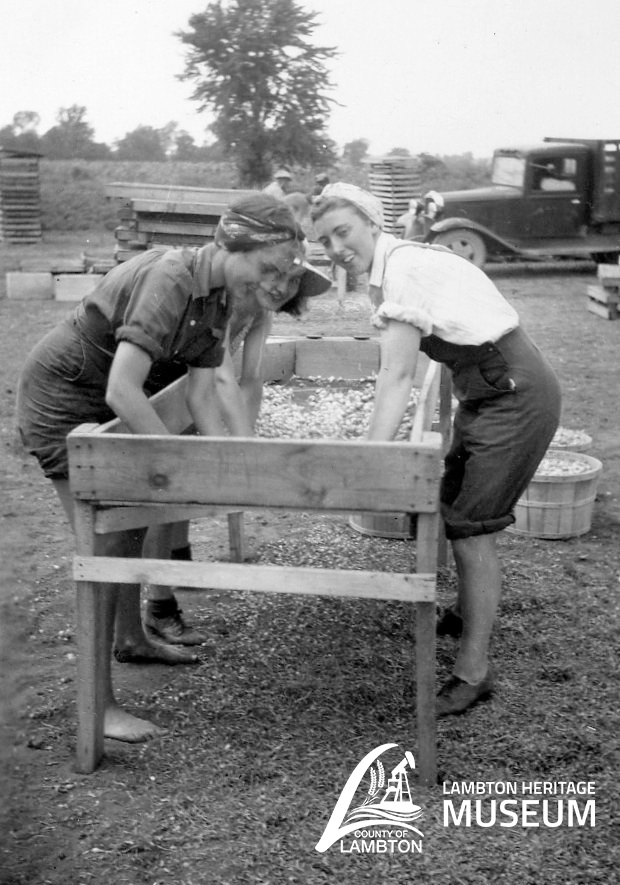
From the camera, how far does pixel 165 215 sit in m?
Result: 12.4

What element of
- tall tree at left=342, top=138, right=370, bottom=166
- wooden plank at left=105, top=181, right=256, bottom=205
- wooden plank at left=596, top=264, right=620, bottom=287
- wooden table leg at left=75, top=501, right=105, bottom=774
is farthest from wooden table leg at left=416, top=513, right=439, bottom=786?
tall tree at left=342, top=138, right=370, bottom=166

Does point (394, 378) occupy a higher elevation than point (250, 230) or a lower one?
lower

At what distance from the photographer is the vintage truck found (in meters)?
14.3

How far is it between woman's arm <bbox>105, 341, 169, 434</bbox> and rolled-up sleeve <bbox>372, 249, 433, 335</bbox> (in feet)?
2.16

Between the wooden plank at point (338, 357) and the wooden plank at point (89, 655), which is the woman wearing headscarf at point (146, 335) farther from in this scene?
the wooden plank at point (338, 357)

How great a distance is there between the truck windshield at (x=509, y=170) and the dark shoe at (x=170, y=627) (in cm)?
1205

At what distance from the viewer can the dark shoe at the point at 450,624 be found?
3.79m

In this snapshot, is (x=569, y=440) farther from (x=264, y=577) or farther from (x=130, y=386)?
(x=130, y=386)

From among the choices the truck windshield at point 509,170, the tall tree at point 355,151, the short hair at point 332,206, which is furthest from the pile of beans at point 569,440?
the tall tree at point 355,151

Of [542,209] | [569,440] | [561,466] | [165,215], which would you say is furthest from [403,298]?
[542,209]

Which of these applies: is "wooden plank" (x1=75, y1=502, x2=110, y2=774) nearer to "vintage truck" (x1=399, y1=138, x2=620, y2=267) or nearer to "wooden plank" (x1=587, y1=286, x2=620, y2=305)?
"wooden plank" (x1=587, y1=286, x2=620, y2=305)

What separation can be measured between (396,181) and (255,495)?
51.2 feet

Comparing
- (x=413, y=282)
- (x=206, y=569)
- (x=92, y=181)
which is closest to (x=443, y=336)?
(x=413, y=282)

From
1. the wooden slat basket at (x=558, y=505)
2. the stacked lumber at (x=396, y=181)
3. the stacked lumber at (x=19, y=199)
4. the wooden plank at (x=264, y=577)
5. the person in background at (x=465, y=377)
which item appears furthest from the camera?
the stacked lumber at (x=19, y=199)
